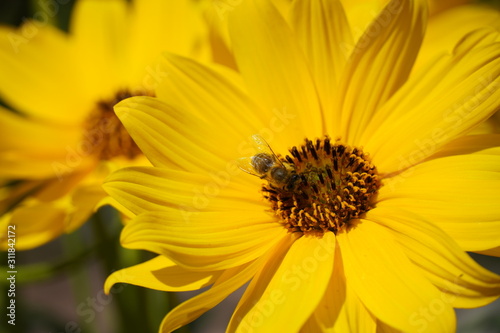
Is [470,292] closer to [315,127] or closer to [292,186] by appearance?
[292,186]

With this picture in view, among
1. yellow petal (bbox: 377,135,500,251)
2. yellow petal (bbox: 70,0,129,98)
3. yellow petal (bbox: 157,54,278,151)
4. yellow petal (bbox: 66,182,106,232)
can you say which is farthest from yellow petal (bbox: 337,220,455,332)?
yellow petal (bbox: 70,0,129,98)

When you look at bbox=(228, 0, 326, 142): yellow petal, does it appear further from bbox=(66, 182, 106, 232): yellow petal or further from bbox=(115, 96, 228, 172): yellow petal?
bbox=(66, 182, 106, 232): yellow petal

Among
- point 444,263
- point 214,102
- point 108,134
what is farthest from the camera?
point 108,134

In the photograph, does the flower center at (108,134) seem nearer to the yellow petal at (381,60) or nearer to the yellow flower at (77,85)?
the yellow flower at (77,85)

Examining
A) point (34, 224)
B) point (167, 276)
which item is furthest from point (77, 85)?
point (167, 276)

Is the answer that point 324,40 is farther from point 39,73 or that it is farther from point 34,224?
point 39,73
